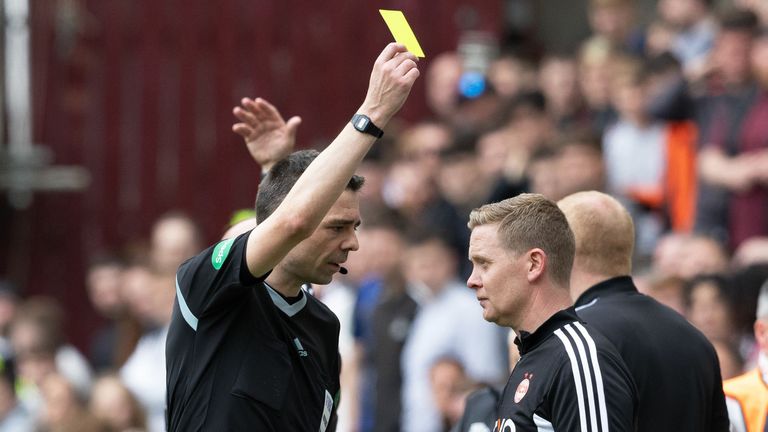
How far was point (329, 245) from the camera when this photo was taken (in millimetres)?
4551

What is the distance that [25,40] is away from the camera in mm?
13961

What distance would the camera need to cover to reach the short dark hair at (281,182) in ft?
14.9

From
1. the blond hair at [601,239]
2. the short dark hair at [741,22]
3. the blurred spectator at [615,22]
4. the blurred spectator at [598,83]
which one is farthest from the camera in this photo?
the blurred spectator at [615,22]

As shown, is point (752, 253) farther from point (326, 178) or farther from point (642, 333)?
point (326, 178)

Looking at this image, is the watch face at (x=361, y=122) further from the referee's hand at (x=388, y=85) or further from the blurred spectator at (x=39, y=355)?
the blurred spectator at (x=39, y=355)

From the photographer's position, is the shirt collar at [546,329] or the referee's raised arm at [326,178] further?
the shirt collar at [546,329]

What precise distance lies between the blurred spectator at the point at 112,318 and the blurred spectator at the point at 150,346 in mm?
257

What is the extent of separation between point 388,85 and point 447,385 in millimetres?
4097

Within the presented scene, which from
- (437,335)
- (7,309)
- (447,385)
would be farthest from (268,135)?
(7,309)

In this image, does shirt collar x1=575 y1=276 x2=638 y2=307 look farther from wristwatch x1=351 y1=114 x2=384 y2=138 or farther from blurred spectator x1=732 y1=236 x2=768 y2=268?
blurred spectator x1=732 y1=236 x2=768 y2=268

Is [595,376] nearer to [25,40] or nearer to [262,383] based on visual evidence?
[262,383]

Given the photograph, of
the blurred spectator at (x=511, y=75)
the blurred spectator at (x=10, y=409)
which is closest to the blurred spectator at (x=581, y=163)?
the blurred spectator at (x=511, y=75)

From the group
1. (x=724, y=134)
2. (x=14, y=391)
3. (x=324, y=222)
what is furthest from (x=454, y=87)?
(x=324, y=222)

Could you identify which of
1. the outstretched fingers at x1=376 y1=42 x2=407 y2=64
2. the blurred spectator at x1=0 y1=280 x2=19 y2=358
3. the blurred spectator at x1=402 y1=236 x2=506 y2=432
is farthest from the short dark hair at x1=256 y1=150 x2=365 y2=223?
the blurred spectator at x1=0 y1=280 x2=19 y2=358
